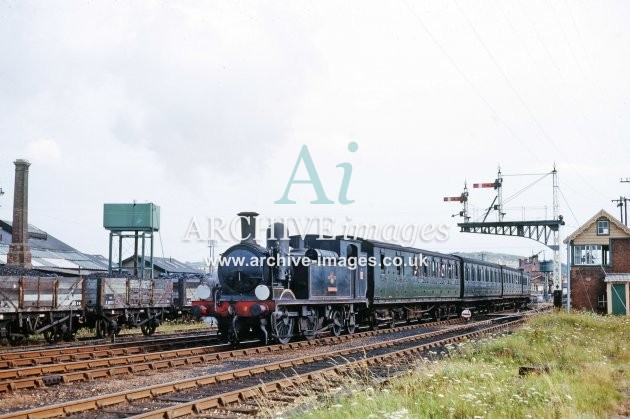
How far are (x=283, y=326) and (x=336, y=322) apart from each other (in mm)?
2947

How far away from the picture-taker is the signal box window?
3369cm

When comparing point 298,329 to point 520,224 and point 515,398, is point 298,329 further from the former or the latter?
point 520,224

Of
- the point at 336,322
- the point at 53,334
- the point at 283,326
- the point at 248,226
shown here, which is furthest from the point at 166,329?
the point at 248,226

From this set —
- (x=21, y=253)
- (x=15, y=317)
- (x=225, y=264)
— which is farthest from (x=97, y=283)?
(x=21, y=253)

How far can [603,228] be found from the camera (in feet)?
111

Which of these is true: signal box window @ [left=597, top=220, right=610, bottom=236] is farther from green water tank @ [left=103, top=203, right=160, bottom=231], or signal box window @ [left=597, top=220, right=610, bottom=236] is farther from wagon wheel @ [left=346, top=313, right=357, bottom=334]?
green water tank @ [left=103, top=203, right=160, bottom=231]

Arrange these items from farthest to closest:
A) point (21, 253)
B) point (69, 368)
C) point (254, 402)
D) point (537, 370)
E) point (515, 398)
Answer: point (21, 253)
point (69, 368)
point (537, 370)
point (254, 402)
point (515, 398)

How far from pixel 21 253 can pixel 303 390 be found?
113 ft

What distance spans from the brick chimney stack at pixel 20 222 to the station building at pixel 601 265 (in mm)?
32022

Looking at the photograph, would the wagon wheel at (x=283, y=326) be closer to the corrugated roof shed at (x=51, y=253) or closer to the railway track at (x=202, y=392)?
the railway track at (x=202, y=392)

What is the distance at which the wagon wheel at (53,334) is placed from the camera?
1930 centimetres

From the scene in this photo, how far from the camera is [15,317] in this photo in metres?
17.7

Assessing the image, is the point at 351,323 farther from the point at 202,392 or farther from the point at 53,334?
the point at 202,392

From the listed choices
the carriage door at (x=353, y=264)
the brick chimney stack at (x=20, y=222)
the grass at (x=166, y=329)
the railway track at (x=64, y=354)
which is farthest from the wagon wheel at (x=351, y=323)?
the brick chimney stack at (x=20, y=222)
